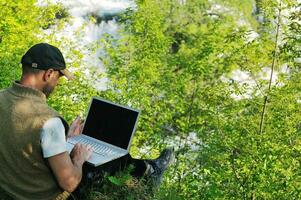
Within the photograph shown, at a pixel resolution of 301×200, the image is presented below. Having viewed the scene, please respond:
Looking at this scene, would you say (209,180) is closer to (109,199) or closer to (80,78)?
(109,199)

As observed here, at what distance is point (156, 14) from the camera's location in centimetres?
1625

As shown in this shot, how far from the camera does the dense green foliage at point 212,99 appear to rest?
746cm

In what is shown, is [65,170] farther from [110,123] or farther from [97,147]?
[110,123]

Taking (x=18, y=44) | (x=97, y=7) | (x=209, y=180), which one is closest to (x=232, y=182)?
(x=209, y=180)

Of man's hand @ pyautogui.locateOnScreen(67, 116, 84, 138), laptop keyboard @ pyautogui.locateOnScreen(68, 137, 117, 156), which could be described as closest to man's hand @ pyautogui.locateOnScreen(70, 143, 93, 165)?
laptop keyboard @ pyautogui.locateOnScreen(68, 137, 117, 156)

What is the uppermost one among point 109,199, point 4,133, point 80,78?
point 80,78

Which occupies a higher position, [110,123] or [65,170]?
[110,123]

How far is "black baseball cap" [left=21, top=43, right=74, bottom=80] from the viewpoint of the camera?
9.87 feet

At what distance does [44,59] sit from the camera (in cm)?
303

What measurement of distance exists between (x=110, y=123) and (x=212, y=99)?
6.82 metres

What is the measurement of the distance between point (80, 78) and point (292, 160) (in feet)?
24.5

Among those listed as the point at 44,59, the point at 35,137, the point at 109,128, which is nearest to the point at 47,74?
the point at 44,59

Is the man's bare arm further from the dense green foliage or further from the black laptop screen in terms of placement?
the black laptop screen

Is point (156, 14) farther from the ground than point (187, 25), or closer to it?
closer to it
